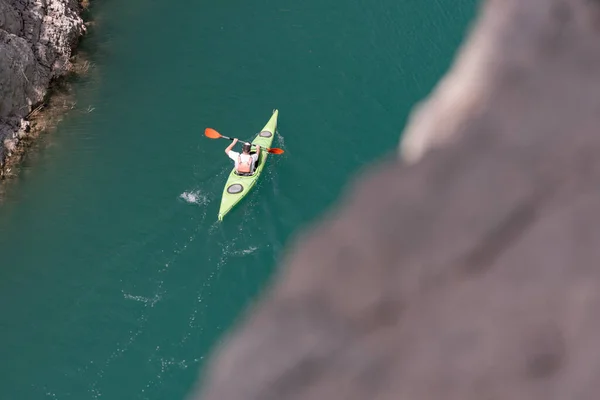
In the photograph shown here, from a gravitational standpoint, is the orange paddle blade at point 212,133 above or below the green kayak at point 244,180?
above

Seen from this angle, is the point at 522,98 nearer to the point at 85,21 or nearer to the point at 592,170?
the point at 592,170

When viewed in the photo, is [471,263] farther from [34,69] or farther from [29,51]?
[29,51]

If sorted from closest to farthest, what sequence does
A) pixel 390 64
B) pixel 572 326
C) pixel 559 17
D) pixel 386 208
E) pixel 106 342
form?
pixel 572 326, pixel 386 208, pixel 559 17, pixel 106 342, pixel 390 64

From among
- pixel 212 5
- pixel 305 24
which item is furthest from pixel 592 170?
pixel 212 5

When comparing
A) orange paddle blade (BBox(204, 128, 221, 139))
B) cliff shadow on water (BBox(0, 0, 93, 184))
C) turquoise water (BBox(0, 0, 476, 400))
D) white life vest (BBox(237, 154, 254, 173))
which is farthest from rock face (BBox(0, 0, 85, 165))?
white life vest (BBox(237, 154, 254, 173))

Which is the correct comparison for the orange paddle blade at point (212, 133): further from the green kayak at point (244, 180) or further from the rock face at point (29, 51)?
the rock face at point (29, 51)

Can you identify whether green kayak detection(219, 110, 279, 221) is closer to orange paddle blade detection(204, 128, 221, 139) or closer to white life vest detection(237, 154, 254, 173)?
white life vest detection(237, 154, 254, 173)

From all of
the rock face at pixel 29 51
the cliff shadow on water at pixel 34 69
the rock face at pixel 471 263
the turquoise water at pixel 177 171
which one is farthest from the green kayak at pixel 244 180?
the rock face at pixel 471 263
